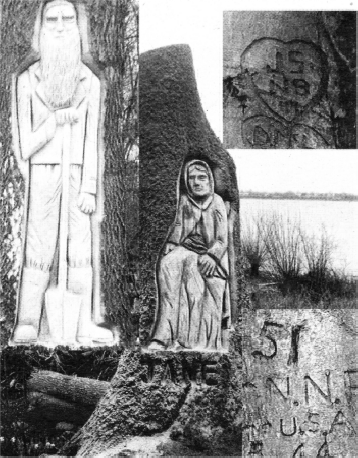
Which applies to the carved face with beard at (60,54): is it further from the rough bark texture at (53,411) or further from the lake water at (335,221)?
the rough bark texture at (53,411)

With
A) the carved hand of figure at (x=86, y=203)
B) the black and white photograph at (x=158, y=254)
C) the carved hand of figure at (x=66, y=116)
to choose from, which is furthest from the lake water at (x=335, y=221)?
the carved hand of figure at (x=66, y=116)

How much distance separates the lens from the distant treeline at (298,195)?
5.89 m

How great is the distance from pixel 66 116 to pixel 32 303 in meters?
1.30

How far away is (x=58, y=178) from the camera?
5.78m

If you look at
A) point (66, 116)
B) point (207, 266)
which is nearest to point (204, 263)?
point (207, 266)

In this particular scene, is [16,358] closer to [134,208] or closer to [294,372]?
[134,208]

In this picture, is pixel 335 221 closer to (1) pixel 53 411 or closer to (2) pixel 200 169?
(2) pixel 200 169

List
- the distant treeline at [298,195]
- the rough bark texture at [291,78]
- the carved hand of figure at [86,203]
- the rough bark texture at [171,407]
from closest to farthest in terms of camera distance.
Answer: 1. the rough bark texture at [171,407]
2. the carved hand of figure at [86,203]
3. the distant treeline at [298,195]
4. the rough bark texture at [291,78]

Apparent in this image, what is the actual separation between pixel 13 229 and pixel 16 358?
2.88 ft

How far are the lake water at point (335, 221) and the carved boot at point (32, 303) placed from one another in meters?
1.69

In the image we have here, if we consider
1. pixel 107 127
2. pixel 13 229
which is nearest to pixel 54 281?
pixel 13 229

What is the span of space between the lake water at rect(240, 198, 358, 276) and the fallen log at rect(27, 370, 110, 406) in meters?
1.73

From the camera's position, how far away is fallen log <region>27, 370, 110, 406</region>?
5.68 metres

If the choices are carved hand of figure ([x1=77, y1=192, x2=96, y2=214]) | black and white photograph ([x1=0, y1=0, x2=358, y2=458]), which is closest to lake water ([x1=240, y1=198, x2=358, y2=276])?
black and white photograph ([x1=0, y1=0, x2=358, y2=458])
